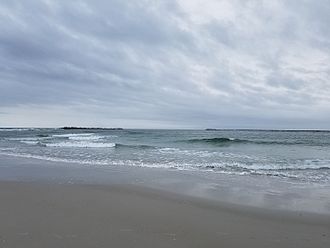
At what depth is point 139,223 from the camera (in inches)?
229

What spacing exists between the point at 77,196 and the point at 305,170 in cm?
989

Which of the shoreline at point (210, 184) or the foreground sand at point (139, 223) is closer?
the foreground sand at point (139, 223)

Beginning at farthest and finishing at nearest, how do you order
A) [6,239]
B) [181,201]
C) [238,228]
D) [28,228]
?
[181,201] → [238,228] → [28,228] → [6,239]

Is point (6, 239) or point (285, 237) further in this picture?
point (285, 237)

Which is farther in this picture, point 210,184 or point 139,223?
point 210,184

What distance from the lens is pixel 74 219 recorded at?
19.1ft

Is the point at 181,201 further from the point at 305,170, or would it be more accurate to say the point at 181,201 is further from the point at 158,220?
the point at 305,170

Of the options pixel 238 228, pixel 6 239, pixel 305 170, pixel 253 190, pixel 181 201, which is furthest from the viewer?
pixel 305 170

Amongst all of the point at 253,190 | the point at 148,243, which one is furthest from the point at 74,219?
the point at 253,190

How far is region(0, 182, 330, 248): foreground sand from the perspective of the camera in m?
4.88

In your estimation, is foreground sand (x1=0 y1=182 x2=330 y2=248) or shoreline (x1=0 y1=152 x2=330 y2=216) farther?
shoreline (x1=0 y1=152 x2=330 y2=216)

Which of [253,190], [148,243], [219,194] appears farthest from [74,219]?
[253,190]

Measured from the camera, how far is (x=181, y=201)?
782 cm

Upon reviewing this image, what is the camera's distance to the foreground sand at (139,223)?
4875 mm
